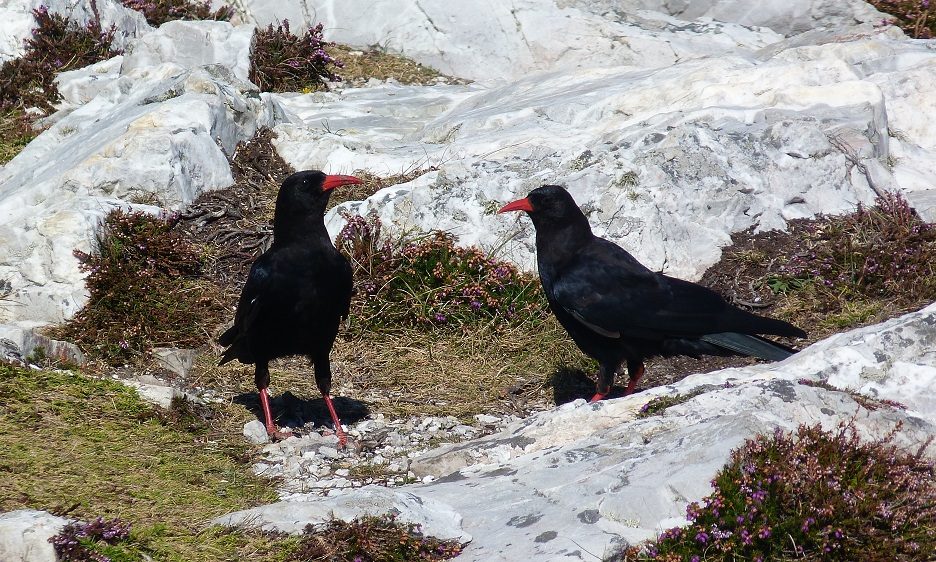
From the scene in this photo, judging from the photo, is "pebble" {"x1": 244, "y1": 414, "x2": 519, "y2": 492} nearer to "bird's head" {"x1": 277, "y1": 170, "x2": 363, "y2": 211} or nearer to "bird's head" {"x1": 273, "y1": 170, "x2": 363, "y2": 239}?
"bird's head" {"x1": 273, "y1": 170, "x2": 363, "y2": 239}

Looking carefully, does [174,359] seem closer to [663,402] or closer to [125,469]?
[125,469]

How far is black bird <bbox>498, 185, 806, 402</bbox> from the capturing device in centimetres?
723

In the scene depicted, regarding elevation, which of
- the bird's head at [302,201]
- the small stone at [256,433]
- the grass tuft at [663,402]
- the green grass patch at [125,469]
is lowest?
the small stone at [256,433]

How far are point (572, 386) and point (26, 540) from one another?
15.4 ft

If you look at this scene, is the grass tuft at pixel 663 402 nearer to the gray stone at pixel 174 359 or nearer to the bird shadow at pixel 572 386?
the bird shadow at pixel 572 386

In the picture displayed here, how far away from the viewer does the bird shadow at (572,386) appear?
26.7 feet

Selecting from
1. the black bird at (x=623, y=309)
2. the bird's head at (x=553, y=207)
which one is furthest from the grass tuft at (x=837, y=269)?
the bird's head at (x=553, y=207)

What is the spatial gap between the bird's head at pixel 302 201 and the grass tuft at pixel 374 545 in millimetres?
2823

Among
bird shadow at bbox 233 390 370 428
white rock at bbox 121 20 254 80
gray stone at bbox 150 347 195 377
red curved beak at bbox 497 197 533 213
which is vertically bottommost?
bird shadow at bbox 233 390 370 428

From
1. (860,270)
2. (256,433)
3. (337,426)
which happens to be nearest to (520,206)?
→ (337,426)

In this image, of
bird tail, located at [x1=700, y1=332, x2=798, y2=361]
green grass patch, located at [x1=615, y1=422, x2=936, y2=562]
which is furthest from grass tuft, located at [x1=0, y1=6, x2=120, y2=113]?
green grass patch, located at [x1=615, y1=422, x2=936, y2=562]

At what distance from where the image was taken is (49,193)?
990 centimetres

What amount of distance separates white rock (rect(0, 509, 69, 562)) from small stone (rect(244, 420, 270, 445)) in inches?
103

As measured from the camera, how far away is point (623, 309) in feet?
24.1
